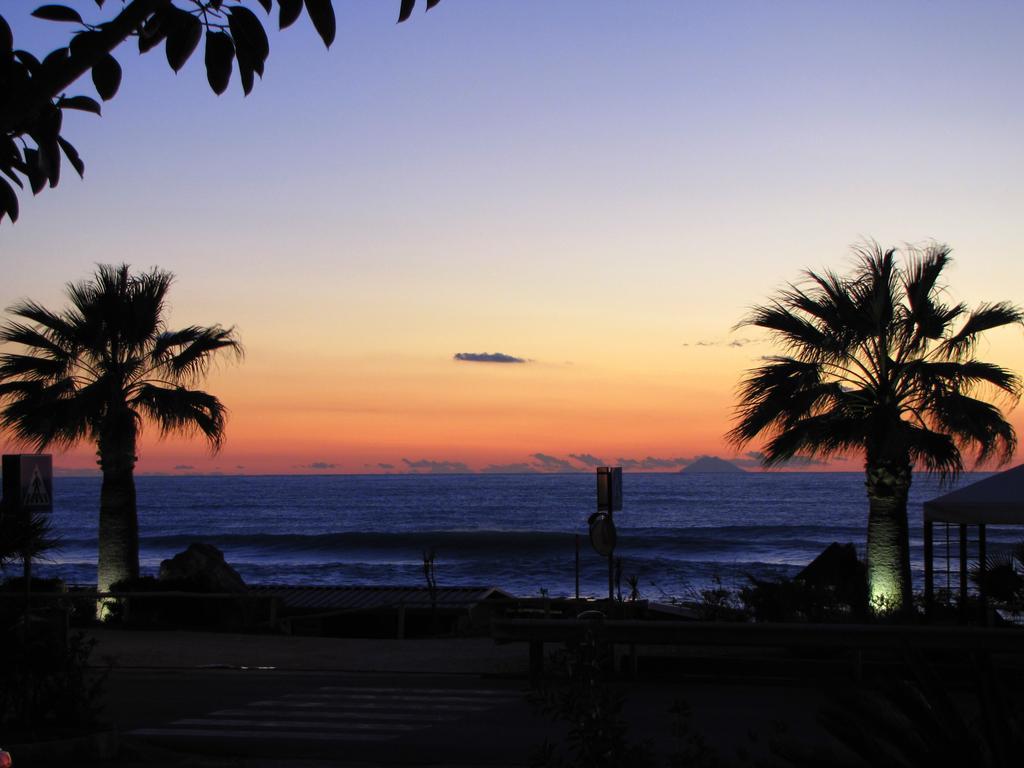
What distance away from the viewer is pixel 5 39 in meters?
3.57

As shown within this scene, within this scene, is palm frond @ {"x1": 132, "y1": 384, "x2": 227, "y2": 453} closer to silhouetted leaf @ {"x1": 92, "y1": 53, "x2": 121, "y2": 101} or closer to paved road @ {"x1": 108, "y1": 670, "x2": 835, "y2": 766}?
paved road @ {"x1": 108, "y1": 670, "x2": 835, "y2": 766}

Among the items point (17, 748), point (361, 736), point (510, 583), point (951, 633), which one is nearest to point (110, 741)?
point (17, 748)

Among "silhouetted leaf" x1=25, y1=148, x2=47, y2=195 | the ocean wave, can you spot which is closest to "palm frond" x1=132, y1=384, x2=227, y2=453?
"silhouetted leaf" x1=25, y1=148, x2=47, y2=195

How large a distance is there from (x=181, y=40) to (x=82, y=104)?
1.85ft

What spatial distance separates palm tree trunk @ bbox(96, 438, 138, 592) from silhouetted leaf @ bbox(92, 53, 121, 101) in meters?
19.0

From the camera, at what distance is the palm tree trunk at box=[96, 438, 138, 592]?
71.1 feet

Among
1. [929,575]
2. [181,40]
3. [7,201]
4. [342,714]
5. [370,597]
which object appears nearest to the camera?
[181,40]

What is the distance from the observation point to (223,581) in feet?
71.8

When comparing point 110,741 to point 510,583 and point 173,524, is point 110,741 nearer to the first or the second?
point 510,583

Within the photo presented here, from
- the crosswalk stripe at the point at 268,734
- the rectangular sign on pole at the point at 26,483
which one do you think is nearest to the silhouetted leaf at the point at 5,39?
the crosswalk stripe at the point at 268,734

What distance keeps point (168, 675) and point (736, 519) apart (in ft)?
262

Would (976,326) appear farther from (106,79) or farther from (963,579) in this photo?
(106,79)

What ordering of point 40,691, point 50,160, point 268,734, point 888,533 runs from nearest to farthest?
point 50,160 < point 40,691 < point 268,734 < point 888,533

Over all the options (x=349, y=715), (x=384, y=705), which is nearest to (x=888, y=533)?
(x=384, y=705)
